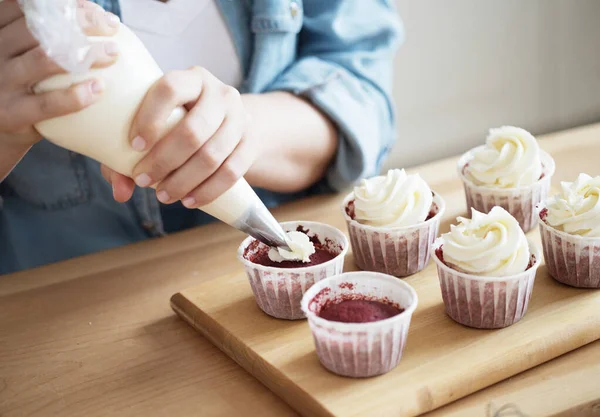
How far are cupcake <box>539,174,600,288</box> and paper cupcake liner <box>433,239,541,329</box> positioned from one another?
0.07 m

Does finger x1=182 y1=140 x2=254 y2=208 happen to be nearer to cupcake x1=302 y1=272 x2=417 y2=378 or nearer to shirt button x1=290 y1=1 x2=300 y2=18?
cupcake x1=302 y1=272 x2=417 y2=378

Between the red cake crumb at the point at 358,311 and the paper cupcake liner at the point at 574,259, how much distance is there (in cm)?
26

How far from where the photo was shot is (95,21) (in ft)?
2.40

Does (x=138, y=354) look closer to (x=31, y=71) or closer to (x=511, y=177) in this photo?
(x=31, y=71)

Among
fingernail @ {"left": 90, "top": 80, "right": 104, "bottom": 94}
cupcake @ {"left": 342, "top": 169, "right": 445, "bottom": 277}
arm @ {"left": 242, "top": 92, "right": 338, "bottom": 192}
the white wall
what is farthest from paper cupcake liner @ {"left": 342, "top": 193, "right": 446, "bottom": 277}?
the white wall

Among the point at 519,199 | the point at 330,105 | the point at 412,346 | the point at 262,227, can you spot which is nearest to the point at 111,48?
the point at 262,227

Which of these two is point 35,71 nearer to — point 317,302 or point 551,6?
point 317,302

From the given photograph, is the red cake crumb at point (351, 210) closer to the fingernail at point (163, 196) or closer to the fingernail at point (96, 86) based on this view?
the fingernail at point (163, 196)

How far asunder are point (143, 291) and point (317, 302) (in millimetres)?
314

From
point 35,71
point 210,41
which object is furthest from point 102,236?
point 35,71

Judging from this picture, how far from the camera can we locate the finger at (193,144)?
2.65 ft

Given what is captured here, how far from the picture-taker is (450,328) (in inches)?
35.9

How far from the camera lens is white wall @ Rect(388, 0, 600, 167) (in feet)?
6.22

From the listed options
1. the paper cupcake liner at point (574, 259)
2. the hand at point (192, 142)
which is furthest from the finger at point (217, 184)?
the paper cupcake liner at point (574, 259)
